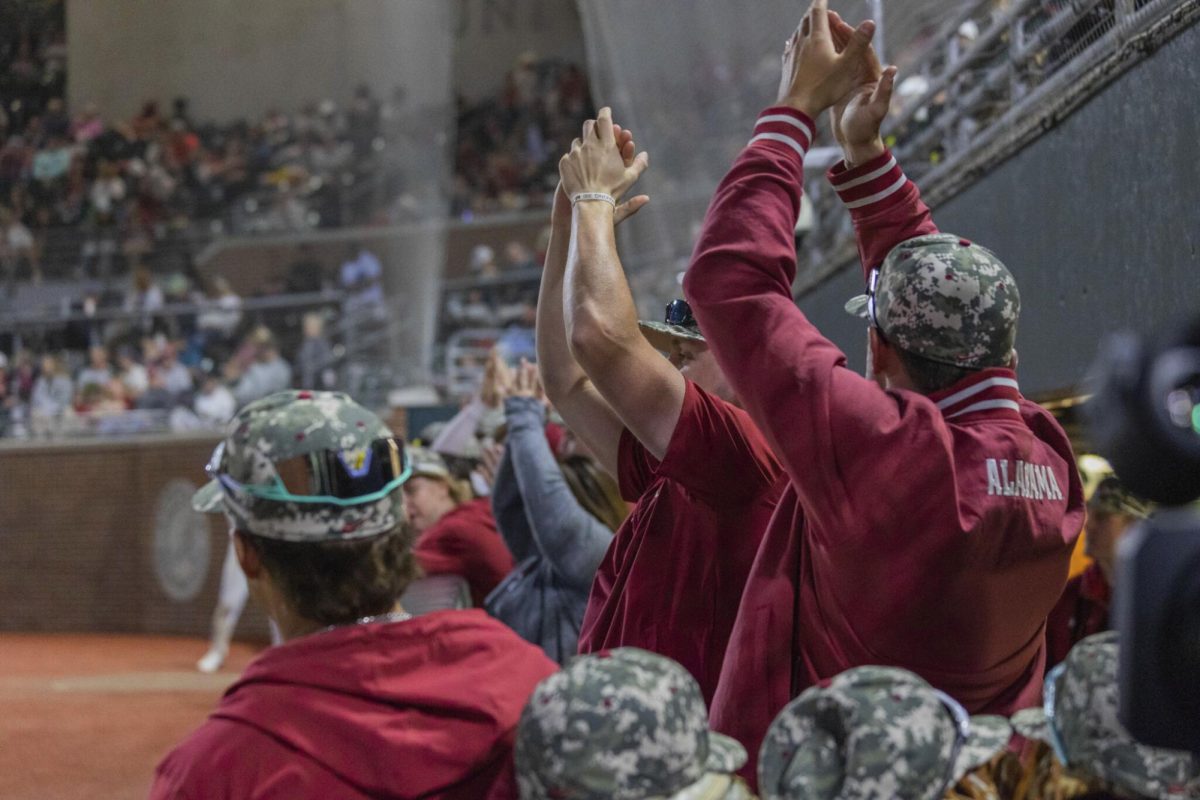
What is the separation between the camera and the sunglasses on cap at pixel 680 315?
3.09 metres

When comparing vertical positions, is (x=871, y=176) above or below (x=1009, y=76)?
below

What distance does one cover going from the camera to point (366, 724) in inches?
68.6

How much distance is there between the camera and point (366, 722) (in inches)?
68.7

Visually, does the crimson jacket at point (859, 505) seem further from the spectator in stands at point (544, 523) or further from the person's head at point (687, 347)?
the spectator in stands at point (544, 523)

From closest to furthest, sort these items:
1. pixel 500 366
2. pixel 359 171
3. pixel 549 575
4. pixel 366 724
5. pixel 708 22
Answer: pixel 366 724 → pixel 549 575 → pixel 500 366 → pixel 708 22 → pixel 359 171

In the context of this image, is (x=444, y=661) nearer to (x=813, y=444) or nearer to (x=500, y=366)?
(x=813, y=444)

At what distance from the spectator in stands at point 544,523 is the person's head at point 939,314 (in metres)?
2.04

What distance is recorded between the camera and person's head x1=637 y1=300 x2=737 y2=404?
9.77 feet

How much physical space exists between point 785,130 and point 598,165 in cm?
60

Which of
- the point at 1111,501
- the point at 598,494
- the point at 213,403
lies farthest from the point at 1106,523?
the point at 213,403

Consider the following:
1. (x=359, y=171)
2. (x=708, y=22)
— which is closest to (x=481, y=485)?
(x=708, y=22)

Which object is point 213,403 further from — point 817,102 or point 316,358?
point 817,102

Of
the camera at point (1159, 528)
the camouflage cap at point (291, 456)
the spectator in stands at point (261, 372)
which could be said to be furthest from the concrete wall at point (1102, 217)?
the spectator in stands at point (261, 372)

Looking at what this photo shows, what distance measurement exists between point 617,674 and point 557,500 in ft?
8.39
